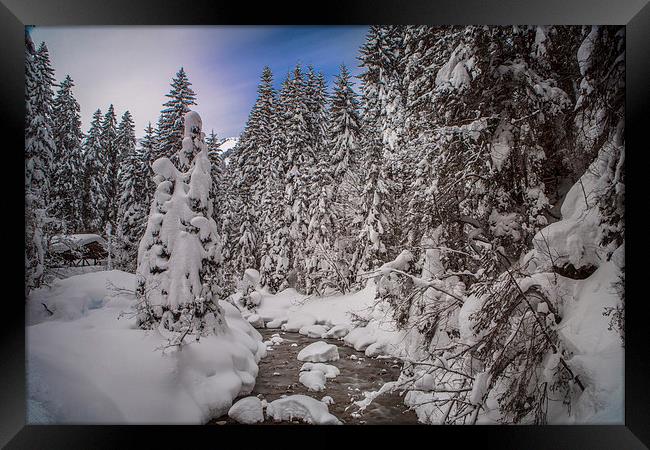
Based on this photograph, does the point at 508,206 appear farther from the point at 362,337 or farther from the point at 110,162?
the point at 110,162

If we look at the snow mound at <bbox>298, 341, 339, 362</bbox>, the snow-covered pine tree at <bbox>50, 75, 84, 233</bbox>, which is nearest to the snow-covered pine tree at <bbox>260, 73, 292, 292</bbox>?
the snow mound at <bbox>298, 341, 339, 362</bbox>

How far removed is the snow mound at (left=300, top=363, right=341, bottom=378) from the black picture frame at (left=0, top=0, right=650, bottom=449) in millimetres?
521

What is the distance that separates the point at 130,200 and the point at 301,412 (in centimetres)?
283

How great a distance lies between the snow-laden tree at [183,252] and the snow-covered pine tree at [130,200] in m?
0.09

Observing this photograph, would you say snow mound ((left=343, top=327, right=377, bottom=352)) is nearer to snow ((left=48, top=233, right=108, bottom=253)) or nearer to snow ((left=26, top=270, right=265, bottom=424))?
snow ((left=26, top=270, right=265, bottom=424))

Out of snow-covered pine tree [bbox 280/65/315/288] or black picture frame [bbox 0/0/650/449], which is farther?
snow-covered pine tree [bbox 280/65/315/288]

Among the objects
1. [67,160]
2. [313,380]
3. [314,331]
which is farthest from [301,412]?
[67,160]

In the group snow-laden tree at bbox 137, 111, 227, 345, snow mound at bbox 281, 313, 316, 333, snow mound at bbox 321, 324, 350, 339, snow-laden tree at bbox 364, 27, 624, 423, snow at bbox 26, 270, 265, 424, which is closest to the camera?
snow-laden tree at bbox 364, 27, 624, 423

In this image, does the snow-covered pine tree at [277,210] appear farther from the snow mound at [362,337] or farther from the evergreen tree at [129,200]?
the evergreen tree at [129,200]

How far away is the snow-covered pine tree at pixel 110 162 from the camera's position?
3.24m

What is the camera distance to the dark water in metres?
→ 3.26

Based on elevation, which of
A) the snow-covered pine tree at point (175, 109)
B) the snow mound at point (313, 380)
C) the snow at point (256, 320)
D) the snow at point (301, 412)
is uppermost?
the snow-covered pine tree at point (175, 109)

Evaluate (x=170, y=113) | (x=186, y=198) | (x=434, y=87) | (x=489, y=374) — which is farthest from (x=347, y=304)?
(x=170, y=113)
